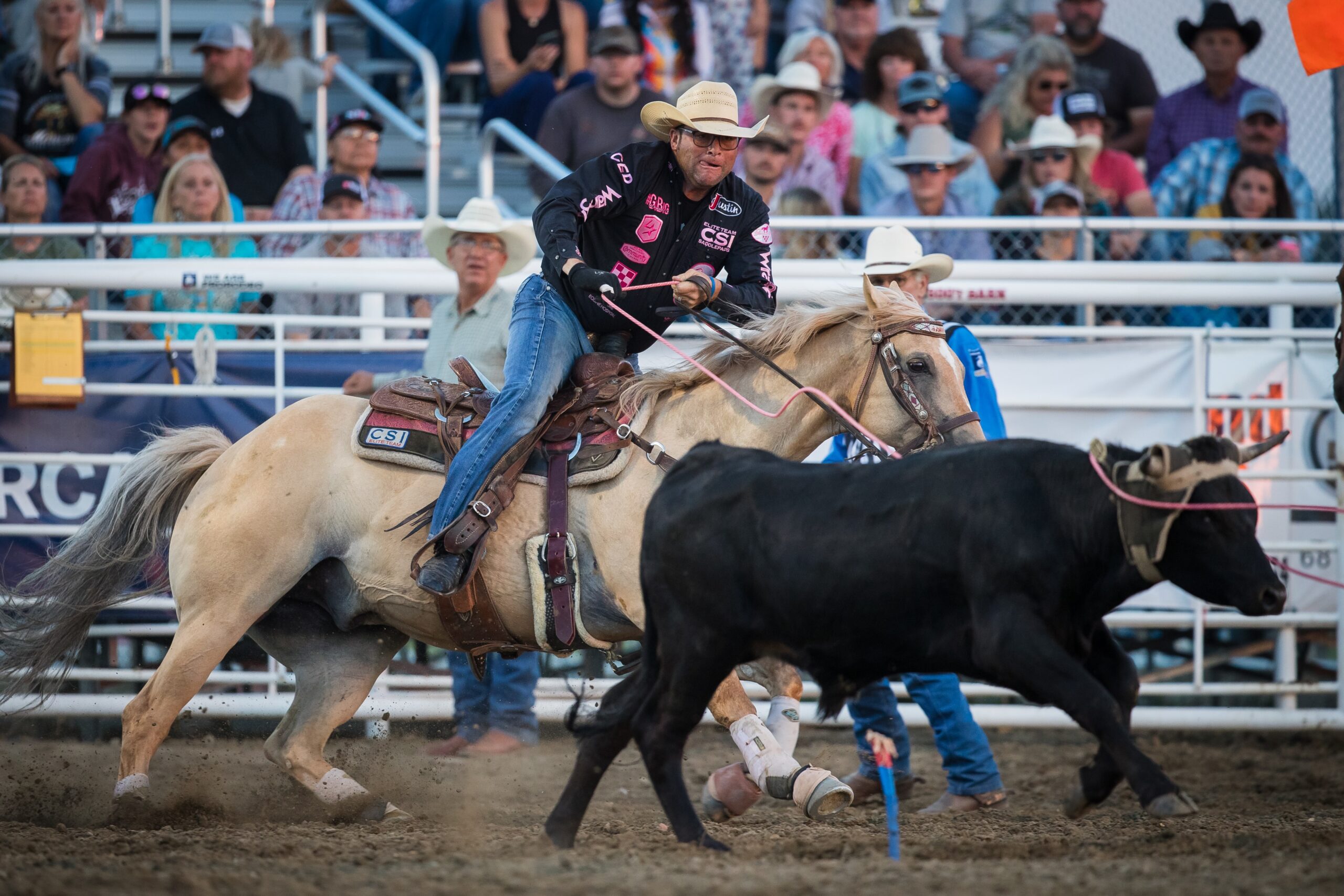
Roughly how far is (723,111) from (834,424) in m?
1.15

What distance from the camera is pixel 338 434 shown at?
530 centimetres

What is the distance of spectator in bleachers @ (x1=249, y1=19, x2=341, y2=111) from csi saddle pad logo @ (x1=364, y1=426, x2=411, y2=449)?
496 centimetres

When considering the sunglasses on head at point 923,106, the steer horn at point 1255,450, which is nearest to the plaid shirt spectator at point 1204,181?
the sunglasses on head at point 923,106

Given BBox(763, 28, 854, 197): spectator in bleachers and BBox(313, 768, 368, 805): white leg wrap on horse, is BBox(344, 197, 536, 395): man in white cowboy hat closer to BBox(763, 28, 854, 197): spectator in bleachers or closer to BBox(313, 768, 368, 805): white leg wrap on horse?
BBox(313, 768, 368, 805): white leg wrap on horse

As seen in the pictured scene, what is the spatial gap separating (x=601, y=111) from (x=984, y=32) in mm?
3115

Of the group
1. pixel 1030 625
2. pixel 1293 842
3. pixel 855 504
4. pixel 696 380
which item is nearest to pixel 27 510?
pixel 696 380

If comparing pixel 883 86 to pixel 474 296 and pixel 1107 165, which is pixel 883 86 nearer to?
pixel 1107 165

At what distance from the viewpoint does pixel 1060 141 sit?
8539 mm

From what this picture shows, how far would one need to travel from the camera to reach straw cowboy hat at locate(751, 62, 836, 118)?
893 centimetres

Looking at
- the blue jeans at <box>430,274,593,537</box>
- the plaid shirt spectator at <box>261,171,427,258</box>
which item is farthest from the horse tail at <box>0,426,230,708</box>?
the plaid shirt spectator at <box>261,171,427,258</box>

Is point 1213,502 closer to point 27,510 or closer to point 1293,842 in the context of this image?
point 1293,842

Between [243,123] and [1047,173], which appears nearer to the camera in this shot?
[1047,173]

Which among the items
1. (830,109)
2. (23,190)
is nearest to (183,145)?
(23,190)

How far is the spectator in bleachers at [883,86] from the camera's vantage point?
9508mm
